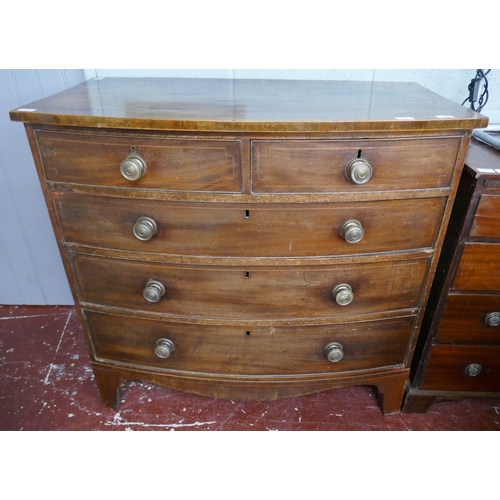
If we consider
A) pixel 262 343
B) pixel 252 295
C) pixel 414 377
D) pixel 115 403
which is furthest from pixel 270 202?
pixel 115 403

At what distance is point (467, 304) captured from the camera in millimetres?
1428

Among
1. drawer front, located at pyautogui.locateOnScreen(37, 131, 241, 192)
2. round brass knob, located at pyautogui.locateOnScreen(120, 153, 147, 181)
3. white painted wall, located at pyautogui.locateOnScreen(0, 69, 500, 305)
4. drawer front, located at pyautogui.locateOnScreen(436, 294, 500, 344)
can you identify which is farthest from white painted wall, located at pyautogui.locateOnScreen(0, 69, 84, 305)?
drawer front, located at pyautogui.locateOnScreen(436, 294, 500, 344)

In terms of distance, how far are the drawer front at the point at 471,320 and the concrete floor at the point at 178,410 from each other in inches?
15.8

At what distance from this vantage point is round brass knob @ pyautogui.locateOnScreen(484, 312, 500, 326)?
4.70 feet

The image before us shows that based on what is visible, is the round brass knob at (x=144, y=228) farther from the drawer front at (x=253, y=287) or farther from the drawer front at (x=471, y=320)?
the drawer front at (x=471, y=320)

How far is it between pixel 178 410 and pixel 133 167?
107 cm

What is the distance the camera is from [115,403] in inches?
67.3

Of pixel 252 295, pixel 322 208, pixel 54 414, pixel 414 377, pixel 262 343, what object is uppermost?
pixel 322 208

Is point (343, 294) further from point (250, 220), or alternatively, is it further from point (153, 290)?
point (153, 290)

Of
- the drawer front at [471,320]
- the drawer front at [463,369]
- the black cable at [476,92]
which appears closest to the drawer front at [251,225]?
the drawer front at [471,320]

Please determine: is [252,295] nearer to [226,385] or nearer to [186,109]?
[226,385]

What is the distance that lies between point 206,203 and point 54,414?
1.16 metres

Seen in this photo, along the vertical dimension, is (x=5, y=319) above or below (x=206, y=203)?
below

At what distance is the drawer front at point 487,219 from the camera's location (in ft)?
4.06
